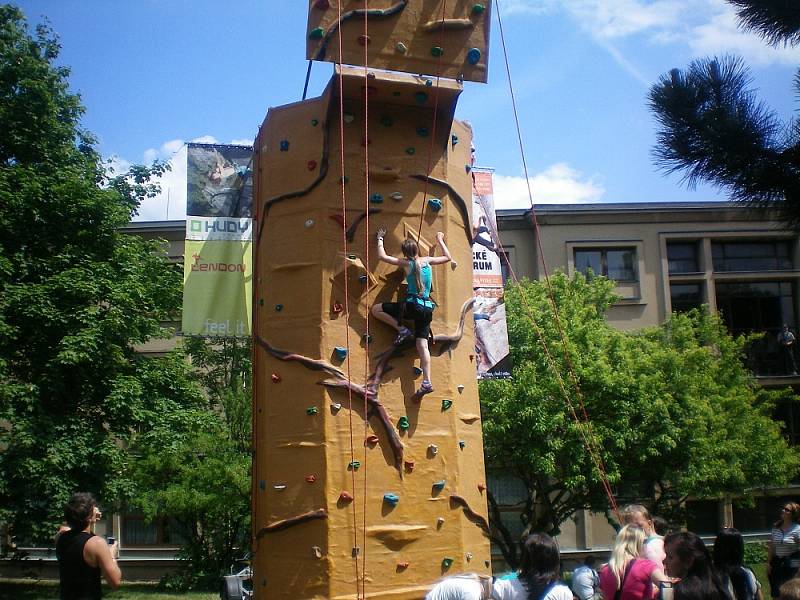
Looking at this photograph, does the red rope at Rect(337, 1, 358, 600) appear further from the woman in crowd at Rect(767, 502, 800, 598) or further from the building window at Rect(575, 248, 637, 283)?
the building window at Rect(575, 248, 637, 283)

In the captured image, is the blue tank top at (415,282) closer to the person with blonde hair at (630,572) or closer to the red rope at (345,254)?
the red rope at (345,254)

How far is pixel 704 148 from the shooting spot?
8.59 metres

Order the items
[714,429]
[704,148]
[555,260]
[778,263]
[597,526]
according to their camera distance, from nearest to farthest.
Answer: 1. [704,148]
2. [714,429]
3. [597,526]
4. [555,260]
5. [778,263]

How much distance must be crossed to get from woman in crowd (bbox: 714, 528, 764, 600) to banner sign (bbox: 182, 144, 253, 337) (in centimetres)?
615

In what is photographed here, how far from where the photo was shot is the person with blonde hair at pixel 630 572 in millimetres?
5336

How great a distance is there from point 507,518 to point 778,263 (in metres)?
15.4

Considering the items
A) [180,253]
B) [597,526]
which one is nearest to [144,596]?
[180,253]

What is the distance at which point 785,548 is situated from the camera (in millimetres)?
9000

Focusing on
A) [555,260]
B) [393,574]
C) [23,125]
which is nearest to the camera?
[393,574]

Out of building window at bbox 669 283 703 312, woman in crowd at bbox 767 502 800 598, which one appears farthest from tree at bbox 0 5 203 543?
building window at bbox 669 283 703 312

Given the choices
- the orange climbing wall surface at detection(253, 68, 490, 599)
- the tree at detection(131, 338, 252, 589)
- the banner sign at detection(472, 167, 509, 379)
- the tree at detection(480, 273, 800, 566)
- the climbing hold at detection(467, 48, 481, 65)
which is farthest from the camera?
the tree at detection(131, 338, 252, 589)

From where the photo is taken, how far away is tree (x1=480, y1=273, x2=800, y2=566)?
68.2 ft

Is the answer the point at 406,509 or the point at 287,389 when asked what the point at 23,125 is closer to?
the point at 287,389

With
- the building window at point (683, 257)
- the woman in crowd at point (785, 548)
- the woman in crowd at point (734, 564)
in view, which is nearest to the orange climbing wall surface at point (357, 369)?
the woman in crowd at point (734, 564)
